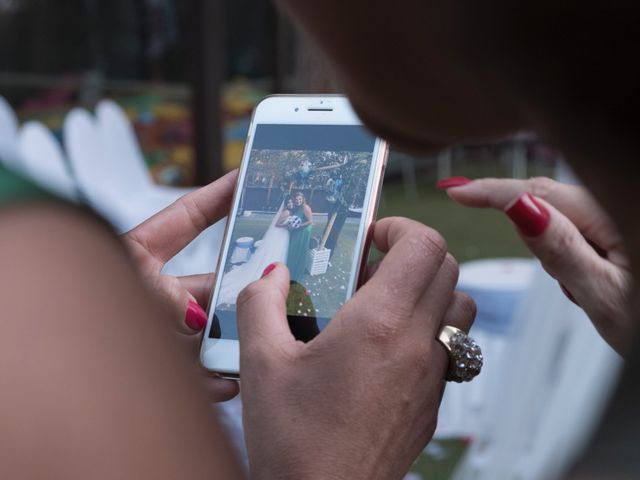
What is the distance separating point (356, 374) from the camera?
0.81m

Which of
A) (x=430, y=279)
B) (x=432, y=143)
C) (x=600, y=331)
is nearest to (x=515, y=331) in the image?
(x=600, y=331)

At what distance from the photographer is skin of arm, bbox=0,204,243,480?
0.46m

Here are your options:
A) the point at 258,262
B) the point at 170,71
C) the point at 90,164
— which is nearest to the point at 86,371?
the point at 258,262

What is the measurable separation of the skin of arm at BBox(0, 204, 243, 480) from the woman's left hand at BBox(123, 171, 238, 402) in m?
0.49

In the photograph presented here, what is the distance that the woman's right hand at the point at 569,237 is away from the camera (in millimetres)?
942

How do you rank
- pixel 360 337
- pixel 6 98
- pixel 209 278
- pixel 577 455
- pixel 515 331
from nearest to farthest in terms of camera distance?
1. pixel 577 455
2. pixel 360 337
3. pixel 209 278
4. pixel 515 331
5. pixel 6 98

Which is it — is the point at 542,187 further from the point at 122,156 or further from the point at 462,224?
the point at 462,224

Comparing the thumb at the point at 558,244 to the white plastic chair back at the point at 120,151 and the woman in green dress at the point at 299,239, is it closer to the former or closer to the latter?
the woman in green dress at the point at 299,239

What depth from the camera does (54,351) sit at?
479mm

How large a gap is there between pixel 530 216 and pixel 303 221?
0.29 metres

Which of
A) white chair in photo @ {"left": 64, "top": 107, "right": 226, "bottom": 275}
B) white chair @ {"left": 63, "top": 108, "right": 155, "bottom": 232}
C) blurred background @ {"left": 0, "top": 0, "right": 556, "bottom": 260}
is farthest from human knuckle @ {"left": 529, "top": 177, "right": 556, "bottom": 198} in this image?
blurred background @ {"left": 0, "top": 0, "right": 556, "bottom": 260}

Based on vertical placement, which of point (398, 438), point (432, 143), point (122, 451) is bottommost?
point (398, 438)

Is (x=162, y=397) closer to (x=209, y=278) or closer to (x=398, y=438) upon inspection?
(x=398, y=438)

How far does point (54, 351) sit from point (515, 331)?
6.84ft
